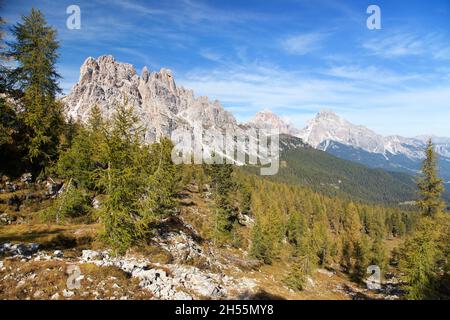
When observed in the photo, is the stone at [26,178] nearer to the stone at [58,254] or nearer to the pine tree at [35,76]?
the pine tree at [35,76]

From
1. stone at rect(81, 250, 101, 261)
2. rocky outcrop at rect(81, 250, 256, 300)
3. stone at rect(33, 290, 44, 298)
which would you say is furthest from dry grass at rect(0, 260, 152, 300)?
stone at rect(81, 250, 101, 261)

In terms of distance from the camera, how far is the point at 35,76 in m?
40.7

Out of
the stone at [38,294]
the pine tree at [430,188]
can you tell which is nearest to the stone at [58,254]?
the stone at [38,294]

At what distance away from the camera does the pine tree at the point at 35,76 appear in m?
39.9

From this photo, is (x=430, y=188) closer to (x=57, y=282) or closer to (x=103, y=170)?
(x=103, y=170)

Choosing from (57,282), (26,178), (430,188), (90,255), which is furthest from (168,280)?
(430,188)

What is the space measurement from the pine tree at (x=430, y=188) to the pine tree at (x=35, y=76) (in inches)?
1951

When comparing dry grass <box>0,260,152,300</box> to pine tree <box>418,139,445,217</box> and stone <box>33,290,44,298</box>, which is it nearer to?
stone <box>33,290,44,298</box>

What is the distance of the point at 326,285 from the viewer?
65.9 m

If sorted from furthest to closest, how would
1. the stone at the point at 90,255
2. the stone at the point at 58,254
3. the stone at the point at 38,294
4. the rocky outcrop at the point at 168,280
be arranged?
1. the stone at the point at 90,255
2. the stone at the point at 58,254
3. the rocky outcrop at the point at 168,280
4. the stone at the point at 38,294

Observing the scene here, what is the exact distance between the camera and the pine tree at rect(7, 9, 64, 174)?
131ft

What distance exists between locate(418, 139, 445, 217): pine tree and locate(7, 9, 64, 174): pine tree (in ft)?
163
